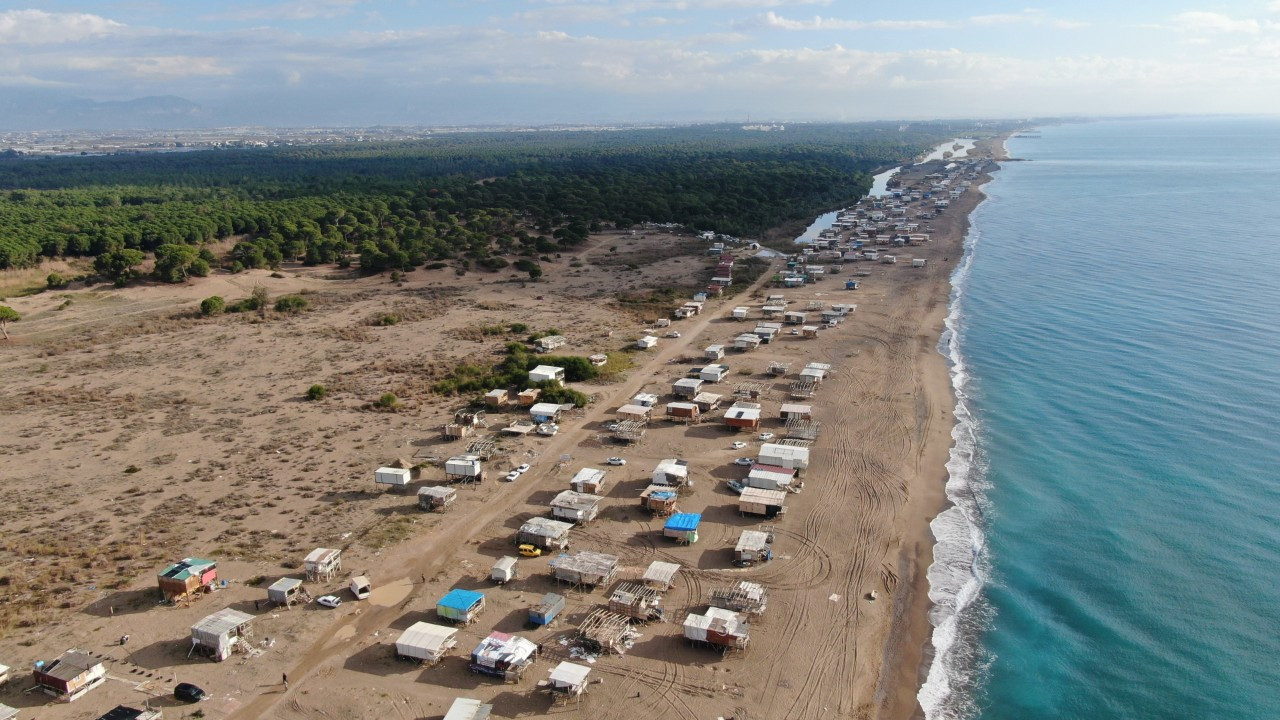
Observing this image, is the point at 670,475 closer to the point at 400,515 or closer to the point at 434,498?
the point at 434,498

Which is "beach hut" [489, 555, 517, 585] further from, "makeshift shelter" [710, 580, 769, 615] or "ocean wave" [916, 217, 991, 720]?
"ocean wave" [916, 217, 991, 720]

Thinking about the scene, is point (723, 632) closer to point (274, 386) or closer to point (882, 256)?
point (274, 386)

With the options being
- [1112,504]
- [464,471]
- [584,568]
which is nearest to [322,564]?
[464,471]

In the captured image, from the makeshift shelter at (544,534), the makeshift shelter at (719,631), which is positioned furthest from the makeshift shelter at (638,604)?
the makeshift shelter at (544,534)

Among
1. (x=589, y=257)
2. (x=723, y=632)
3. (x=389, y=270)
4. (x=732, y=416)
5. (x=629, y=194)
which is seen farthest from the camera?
(x=629, y=194)

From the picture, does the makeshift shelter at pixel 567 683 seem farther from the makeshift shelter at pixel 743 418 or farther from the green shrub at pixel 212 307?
the green shrub at pixel 212 307

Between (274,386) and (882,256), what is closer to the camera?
(274,386)

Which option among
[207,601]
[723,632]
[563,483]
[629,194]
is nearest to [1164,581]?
[723,632]
